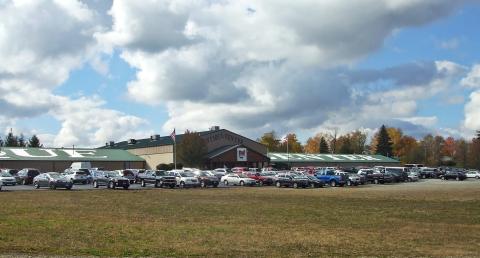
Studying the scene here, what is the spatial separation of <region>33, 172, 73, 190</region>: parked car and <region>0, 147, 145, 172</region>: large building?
119ft

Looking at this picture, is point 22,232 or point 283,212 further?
point 283,212

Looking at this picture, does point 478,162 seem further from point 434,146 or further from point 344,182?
point 344,182

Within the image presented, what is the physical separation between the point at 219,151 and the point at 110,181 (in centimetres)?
5041

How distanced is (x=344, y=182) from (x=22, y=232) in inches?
1669

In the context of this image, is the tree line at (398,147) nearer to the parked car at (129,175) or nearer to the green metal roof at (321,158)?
the green metal roof at (321,158)

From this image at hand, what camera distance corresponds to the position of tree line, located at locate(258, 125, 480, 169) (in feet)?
468

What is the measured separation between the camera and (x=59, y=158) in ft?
283

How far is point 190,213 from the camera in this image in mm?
21406

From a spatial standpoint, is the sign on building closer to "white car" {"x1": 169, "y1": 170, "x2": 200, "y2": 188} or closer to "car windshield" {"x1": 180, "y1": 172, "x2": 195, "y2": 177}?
"car windshield" {"x1": 180, "y1": 172, "x2": 195, "y2": 177}

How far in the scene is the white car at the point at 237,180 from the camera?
5444cm

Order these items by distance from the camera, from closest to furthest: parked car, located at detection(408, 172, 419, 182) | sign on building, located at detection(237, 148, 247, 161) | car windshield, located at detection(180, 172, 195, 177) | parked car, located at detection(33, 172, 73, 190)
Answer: parked car, located at detection(33, 172, 73, 190) → car windshield, located at detection(180, 172, 195, 177) → parked car, located at detection(408, 172, 419, 182) → sign on building, located at detection(237, 148, 247, 161)

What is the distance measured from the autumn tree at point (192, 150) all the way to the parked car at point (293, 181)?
1583 inches

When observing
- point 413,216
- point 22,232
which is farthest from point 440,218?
point 22,232

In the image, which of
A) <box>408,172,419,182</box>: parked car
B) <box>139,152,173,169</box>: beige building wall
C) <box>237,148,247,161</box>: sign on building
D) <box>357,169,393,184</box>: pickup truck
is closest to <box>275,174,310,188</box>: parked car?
<box>357,169,393,184</box>: pickup truck
